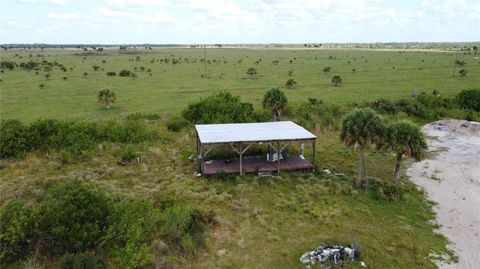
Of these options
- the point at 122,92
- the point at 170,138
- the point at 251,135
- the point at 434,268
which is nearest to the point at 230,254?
the point at 434,268

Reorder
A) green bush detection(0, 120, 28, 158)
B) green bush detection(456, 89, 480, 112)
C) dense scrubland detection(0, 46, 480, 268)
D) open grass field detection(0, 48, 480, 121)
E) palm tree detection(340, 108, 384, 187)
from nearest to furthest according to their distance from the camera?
dense scrubland detection(0, 46, 480, 268), palm tree detection(340, 108, 384, 187), green bush detection(0, 120, 28, 158), open grass field detection(0, 48, 480, 121), green bush detection(456, 89, 480, 112)

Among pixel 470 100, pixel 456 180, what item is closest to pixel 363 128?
pixel 456 180

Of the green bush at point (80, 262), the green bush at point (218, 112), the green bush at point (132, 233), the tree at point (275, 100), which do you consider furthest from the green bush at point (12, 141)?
the tree at point (275, 100)

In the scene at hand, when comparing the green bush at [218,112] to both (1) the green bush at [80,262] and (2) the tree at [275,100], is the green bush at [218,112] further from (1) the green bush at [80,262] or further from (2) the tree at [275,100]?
(1) the green bush at [80,262]

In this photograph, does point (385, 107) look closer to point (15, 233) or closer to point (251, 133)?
A: point (251, 133)

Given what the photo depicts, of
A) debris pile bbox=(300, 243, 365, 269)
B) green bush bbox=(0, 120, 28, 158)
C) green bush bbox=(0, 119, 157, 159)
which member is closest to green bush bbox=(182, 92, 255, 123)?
green bush bbox=(0, 119, 157, 159)

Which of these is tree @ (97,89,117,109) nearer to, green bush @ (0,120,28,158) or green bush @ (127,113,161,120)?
green bush @ (127,113,161,120)
